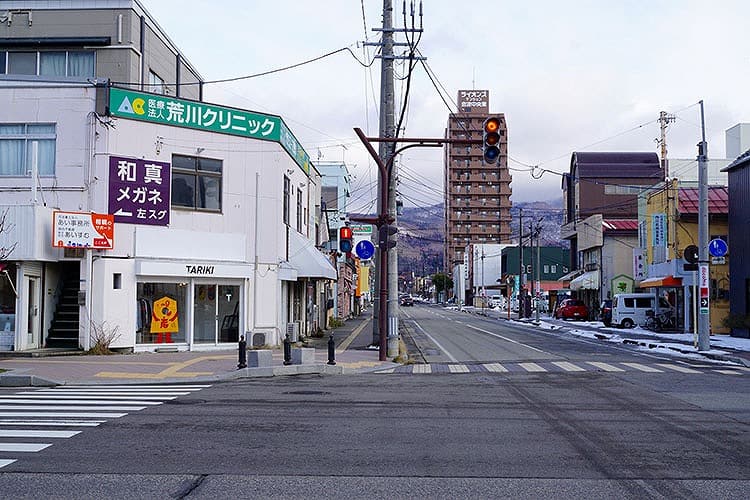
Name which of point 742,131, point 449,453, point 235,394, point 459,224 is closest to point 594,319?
point 742,131

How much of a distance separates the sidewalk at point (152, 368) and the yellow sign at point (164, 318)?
0.92 metres

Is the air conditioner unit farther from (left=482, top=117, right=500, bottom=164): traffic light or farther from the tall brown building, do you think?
the tall brown building

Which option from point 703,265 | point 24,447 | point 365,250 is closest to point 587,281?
point 703,265

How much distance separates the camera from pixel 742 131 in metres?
46.6

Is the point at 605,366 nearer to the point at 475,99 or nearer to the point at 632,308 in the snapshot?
the point at 632,308

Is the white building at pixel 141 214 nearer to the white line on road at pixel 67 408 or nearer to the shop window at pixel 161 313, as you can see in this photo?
the shop window at pixel 161 313

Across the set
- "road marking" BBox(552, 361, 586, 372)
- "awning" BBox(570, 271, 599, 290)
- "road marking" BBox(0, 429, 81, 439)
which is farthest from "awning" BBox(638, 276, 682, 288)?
"road marking" BBox(0, 429, 81, 439)

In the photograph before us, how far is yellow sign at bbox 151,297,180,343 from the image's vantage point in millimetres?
24844

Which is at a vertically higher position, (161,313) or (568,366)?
(161,313)

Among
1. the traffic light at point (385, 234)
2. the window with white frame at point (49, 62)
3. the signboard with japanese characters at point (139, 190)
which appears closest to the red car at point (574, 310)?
the window with white frame at point (49, 62)

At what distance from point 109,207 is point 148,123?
302 cm

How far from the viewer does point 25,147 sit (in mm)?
23750

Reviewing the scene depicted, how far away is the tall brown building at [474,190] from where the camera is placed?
13012 centimetres

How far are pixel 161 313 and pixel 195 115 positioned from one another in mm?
6611
